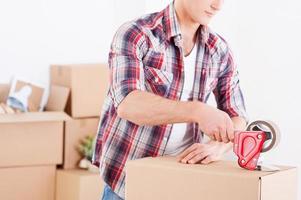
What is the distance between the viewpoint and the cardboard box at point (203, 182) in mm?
1171

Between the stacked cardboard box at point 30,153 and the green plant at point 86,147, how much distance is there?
112 millimetres

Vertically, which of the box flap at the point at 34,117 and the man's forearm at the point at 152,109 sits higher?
the man's forearm at the point at 152,109

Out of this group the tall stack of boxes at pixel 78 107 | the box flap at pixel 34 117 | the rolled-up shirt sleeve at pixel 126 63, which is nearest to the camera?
the rolled-up shirt sleeve at pixel 126 63

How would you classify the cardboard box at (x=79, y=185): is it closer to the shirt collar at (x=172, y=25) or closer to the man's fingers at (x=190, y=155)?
the shirt collar at (x=172, y=25)

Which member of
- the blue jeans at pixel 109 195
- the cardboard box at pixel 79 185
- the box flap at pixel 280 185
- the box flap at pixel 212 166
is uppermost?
the box flap at pixel 212 166

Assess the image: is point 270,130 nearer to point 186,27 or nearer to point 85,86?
point 186,27

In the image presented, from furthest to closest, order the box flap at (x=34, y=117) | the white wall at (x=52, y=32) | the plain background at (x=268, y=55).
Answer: the white wall at (x=52, y=32) < the box flap at (x=34, y=117) < the plain background at (x=268, y=55)

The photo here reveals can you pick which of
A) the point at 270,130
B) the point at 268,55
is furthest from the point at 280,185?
the point at 268,55

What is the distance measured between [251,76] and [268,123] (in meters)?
1.31

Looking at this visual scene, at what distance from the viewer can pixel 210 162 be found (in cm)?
136

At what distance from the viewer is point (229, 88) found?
1637 millimetres

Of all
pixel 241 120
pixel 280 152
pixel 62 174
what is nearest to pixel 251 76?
pixel 280 152

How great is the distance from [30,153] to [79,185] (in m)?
0.28

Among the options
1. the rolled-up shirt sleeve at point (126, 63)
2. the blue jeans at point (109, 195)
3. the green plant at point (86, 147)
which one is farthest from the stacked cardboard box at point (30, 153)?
the rolled-up shirt sleeve at point (126, 63)
